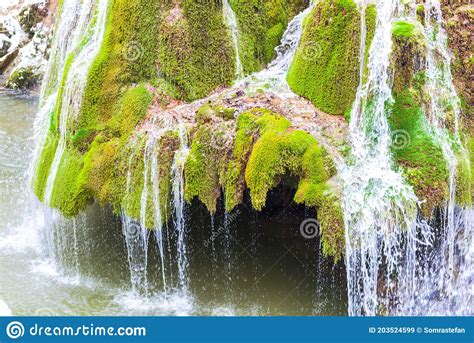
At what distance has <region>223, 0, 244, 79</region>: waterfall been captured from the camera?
11.9 meters

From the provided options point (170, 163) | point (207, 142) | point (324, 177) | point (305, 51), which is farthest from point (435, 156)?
point (170, 163)

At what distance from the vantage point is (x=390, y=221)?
8727 millimetres

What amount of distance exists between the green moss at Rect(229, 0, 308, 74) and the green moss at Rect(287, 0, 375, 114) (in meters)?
1.63

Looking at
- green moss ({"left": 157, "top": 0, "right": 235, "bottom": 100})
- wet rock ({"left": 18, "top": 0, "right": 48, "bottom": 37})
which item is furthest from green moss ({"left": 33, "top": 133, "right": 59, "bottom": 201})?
wet rock ({"left": 18, "top": 0, "right": 48, "bottom": 37})

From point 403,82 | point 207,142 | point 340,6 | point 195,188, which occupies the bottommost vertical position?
point 195,188

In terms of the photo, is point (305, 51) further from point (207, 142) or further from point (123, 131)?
point (123, 131)

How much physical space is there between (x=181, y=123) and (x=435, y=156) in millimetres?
4442

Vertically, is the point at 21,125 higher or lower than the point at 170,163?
higher

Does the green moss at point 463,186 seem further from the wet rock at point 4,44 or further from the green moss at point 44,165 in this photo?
the wet rock at point 4,44

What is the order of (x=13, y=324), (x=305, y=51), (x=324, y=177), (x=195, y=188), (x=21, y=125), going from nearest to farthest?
(x=13, y=324), (x=324, y=177), (x=195, y=188), (x=305, y=51), (x=21, y=125)

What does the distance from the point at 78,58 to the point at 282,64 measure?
4263 millimetres

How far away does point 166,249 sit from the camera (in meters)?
11.6

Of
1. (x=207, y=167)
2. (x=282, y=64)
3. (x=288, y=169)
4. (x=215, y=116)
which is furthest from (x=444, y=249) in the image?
(x=282, y=64)

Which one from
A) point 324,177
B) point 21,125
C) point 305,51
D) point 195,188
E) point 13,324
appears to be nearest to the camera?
point 13,324
